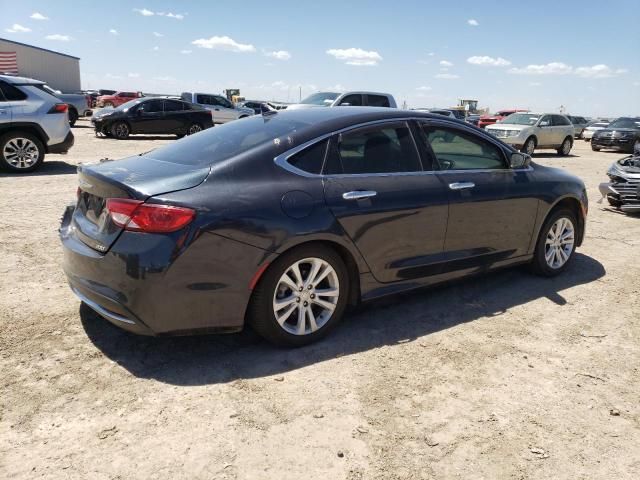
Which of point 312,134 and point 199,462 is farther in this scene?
point 312,134

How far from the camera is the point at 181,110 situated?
65.4 ft

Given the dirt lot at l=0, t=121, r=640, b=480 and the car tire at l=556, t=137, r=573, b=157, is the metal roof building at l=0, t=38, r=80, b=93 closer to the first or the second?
the car tire at l=556, t=137, r=573, b=157

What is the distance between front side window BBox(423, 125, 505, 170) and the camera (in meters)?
4.20

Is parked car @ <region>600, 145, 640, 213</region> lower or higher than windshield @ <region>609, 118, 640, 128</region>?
lower

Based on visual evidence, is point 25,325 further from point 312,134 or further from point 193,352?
point 312,134

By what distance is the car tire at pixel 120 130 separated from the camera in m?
18.7

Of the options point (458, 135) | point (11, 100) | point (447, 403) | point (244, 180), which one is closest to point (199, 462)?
point (447, 403)

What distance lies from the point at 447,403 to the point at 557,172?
3.12 m

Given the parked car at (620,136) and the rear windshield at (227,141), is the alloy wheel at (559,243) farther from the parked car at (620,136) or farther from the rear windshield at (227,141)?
the parked car at (620,136)

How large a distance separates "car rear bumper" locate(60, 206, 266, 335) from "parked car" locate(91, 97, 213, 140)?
16972 mm

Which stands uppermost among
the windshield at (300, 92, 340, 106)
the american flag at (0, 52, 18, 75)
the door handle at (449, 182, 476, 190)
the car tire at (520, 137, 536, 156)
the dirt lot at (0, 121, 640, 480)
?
the american flag at (0, 52, 18, 75)

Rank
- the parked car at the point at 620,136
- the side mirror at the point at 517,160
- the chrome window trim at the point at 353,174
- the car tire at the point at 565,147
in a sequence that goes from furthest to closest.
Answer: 1. the parked car at the point at 620,136
2. the car tire at the point at 565,147
3. the side mirror at the point at 517,160
4. the chrome window trim at the point at 353,174

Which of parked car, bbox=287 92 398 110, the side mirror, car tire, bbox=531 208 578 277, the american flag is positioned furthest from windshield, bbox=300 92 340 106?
the american flag

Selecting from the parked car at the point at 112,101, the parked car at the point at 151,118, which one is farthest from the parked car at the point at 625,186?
the parked car at the point at 112,101
